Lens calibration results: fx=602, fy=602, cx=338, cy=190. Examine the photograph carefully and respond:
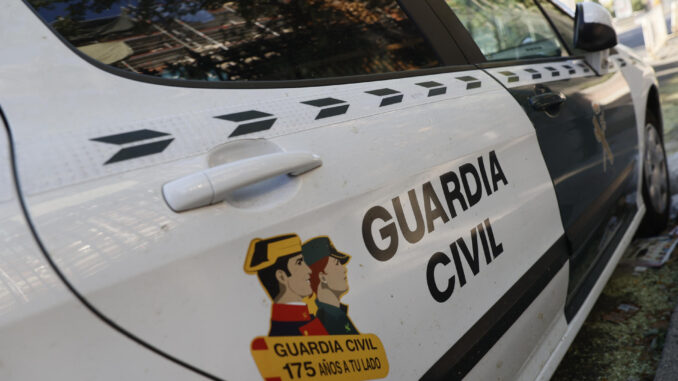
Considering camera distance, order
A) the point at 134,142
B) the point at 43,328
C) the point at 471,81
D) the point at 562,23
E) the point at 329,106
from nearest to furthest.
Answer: the point at 43,328 → the point at 134,142 → the point at 329,106 → the point at 471,81 → the point at 562,23

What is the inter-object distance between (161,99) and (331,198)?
0.39 m

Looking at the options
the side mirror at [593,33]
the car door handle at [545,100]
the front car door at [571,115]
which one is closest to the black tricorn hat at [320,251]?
the front car door at [571,115]

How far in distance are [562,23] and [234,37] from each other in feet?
6.76

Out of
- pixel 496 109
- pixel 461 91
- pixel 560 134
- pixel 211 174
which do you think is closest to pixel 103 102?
pixel 211 174

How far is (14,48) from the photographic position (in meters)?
1.09

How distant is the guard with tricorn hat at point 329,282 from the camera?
1.17 metres

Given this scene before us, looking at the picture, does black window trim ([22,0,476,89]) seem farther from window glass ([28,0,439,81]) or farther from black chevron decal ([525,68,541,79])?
black chevron decal ([525,68,541,79])

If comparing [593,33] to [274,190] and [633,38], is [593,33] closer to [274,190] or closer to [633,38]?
[274,190]

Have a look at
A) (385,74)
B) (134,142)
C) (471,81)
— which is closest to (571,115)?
(471,81)

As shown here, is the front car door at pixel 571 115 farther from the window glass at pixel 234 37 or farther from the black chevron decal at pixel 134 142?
the black chevron decal at pixel 134 142

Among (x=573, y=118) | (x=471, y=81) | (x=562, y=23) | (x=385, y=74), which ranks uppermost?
(x=385, y=74)

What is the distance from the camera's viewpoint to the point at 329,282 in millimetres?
1200

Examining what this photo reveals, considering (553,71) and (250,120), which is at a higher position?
(250,120)

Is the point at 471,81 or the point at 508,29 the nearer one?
the point at 471,81
